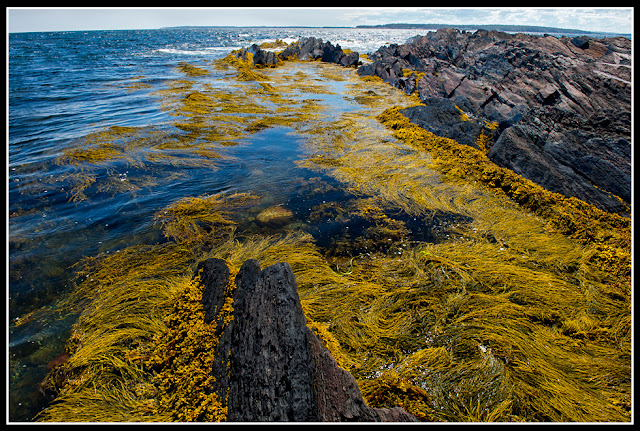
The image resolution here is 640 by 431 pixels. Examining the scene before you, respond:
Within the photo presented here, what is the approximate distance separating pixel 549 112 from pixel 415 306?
327 inches

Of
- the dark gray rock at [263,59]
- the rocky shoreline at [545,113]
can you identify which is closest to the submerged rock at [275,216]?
the rocky shoreline at [545,113]

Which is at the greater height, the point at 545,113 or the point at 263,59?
the point at 263,59

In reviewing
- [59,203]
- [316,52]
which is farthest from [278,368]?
[316,52]

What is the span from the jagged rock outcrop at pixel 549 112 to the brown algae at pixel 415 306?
33.4 inches

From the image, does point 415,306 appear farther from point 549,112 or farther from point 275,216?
point 549,112

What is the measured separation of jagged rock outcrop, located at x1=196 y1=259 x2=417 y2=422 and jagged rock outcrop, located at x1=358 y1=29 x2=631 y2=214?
672 cm

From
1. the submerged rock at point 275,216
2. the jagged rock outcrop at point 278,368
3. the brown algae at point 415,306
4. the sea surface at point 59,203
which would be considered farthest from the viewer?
the submerged rock at point 275,216

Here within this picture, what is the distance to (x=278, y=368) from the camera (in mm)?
2447

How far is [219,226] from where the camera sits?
5.48 metres

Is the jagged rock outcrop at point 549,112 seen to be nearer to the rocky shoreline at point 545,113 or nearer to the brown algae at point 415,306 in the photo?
the rocky shoreline at point 545,113

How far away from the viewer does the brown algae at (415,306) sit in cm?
285

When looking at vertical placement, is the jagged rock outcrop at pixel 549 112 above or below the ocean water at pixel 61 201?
above

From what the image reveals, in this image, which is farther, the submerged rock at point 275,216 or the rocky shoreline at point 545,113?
Result: the rocky shoreline at point 545,113
